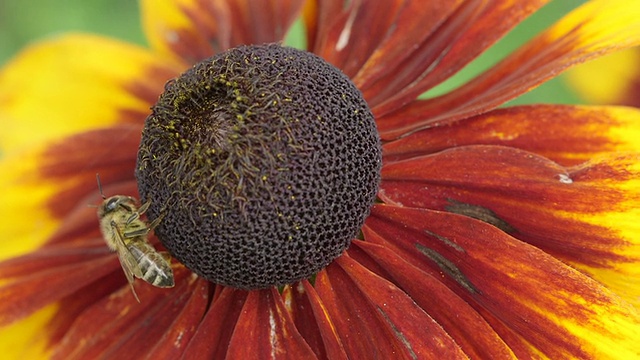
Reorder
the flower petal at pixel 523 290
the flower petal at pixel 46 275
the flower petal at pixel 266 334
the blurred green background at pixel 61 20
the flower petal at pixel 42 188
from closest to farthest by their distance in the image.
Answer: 1. the flower petal at pixel 523 290
2. the flower petal at pixel 266 334
3. the flower petal at pixel 46 275
4. the flower petal at pixel 42 188
5. the blurred green background at pixel 61 20

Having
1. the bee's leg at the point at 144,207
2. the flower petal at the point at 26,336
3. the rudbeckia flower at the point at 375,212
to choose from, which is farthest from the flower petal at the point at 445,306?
the flower petal at the point at 26,336

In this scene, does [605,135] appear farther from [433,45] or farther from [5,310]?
[5,310]

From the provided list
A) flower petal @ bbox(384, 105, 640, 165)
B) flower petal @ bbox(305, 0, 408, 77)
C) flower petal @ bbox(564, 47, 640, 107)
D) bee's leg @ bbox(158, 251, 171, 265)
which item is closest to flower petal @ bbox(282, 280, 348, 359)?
bee's leg @ bbox(158, 251, 171, 265)

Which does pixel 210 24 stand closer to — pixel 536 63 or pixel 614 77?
pixel 536 63

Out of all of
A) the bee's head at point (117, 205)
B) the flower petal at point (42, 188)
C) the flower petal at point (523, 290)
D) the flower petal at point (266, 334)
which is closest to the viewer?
the flower petal at point (523, 290)

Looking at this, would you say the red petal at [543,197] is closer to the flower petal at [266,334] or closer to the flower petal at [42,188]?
the flower petal at [266,334]

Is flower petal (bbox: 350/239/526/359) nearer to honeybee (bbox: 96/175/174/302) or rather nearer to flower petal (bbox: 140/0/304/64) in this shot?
honeybee (bbox: 96/175/174/302)

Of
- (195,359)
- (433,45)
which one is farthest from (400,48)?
(195,359)
